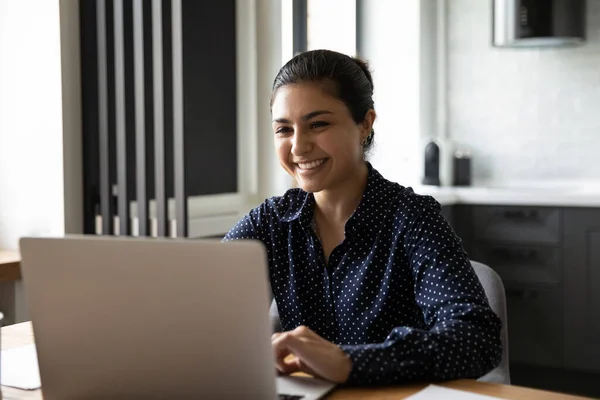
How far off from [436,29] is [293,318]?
2794mm

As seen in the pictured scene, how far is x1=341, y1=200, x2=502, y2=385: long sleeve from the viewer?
1155 millimetres

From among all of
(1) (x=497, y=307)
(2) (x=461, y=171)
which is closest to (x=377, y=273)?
(1) (x=497, y=307)

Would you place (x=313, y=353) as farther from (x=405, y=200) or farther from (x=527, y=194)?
(x=527, y=194)

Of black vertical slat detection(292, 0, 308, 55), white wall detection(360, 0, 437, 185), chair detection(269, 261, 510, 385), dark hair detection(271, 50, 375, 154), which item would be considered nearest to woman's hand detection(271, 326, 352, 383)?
chair detection(269, 261, 510, 385)

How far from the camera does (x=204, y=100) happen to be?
2918mm

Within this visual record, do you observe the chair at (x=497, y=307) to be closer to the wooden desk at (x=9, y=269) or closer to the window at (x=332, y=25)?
the wooden desk at (x=9, y=269)

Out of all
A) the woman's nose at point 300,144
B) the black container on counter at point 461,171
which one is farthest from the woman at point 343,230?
the black container on counter at point 461,171

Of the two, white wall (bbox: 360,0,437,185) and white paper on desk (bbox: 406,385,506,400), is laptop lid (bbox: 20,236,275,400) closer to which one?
white paper on desk (bbox: 406,385,506,400)

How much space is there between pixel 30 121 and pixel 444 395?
184 centimetres

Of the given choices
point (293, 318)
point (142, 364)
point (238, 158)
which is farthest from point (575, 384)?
point (142, 364)

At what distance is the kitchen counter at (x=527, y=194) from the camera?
10.8ft

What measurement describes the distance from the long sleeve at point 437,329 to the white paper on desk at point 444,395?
5cm

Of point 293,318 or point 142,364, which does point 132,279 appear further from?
point 293,318

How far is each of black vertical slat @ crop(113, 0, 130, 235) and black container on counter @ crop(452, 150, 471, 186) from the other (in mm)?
1937
